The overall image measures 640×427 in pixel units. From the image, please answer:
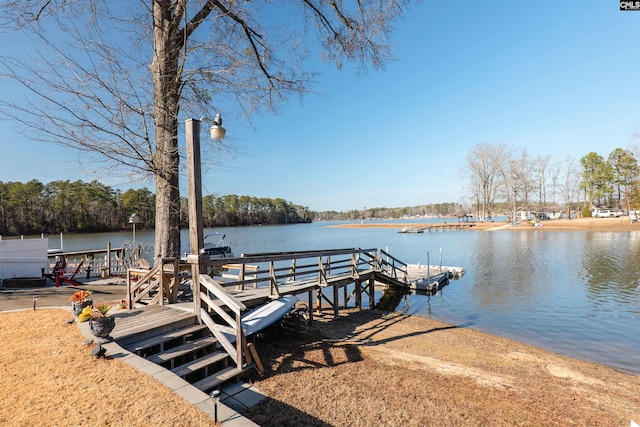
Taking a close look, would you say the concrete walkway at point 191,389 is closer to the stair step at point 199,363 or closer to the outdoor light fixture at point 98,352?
the outdoor light fixture at point 98,352

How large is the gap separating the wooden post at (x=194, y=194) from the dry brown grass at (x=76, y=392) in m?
1.97

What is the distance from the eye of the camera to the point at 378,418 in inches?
174

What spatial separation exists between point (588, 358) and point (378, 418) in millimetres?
7788

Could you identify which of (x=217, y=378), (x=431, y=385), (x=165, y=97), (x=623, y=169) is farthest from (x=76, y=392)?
(x=623, y=169)

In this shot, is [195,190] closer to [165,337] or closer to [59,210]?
[165,337]

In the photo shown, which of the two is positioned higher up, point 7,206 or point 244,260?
point 7,206

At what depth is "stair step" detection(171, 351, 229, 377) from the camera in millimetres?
4480

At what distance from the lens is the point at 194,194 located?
5816mm

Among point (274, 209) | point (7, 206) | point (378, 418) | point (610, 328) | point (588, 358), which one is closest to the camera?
point (378, 418)

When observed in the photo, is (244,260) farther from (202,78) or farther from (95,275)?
(95,275)

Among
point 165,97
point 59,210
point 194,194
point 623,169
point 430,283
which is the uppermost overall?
point 623,169

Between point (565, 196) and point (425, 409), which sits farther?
point (565, 196)

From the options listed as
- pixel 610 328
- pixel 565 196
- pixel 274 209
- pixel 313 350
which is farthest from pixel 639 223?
pixel 274 209

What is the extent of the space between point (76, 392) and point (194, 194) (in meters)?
3.46
